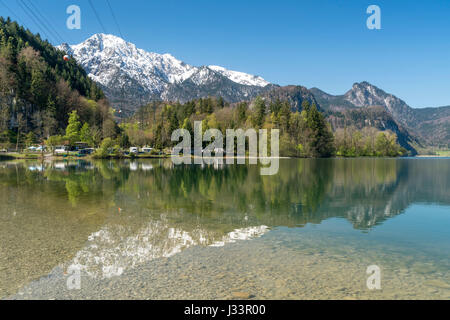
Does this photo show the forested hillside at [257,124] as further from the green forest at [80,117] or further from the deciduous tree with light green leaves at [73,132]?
the deciduous tree with light green leaves at [73,132]

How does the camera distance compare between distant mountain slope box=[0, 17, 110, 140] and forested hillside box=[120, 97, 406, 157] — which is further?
forested hillside box=[120, 97, 406, 157]

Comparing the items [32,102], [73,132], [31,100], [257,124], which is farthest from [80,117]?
[257,124]

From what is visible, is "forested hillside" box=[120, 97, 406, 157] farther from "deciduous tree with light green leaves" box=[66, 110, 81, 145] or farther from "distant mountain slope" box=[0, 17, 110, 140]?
"distant mountain slope" box=[0, 17, 110, 140]

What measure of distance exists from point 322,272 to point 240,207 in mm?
11075

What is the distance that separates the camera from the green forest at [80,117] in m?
99.0

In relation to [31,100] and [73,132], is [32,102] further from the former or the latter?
[73,132]

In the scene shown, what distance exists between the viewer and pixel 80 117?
12206 cm

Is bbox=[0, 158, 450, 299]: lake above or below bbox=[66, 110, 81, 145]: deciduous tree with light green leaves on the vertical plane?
below

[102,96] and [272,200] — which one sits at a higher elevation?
[102,96]

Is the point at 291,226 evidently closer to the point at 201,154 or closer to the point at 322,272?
the point at 322,272

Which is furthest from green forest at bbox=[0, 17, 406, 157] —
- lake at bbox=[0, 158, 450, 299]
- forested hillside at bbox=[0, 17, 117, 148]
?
lake at bbox=[0, 158, 450, 299]

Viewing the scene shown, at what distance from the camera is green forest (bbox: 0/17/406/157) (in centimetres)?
9900

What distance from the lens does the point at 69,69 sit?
15125cm
